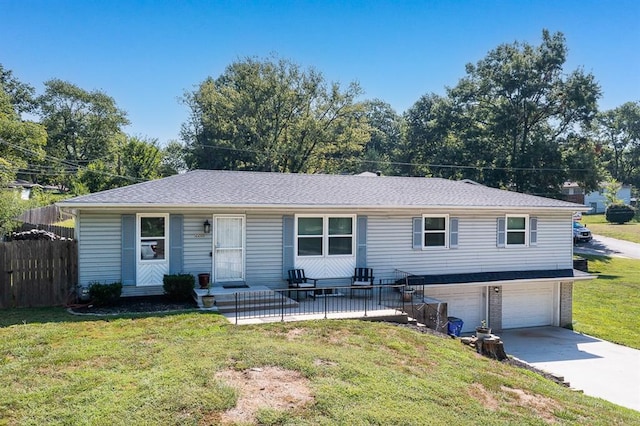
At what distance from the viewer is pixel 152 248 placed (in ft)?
41.1

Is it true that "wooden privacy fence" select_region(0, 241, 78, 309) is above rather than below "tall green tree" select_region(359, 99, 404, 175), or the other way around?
below

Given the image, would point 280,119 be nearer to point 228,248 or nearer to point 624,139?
point 228,248

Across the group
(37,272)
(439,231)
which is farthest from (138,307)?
(439,231)

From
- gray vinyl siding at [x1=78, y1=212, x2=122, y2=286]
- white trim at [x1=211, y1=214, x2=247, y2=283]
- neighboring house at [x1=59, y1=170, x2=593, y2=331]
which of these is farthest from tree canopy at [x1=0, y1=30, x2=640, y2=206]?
white trim at [x1=211, y1=214, x2=247, y2=283]

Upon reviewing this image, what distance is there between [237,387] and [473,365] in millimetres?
4884

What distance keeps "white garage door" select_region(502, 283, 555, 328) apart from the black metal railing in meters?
5.01

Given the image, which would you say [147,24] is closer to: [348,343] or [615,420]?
[348,343]

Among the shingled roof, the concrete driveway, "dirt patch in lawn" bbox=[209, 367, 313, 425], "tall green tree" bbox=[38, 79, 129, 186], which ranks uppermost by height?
"tall green tree" bbox=[38, 79, 129, 186]

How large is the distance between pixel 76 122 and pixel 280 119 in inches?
1211

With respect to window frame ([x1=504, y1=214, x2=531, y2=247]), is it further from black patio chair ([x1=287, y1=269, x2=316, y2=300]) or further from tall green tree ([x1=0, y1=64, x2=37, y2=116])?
tall green tree ([x1=0, y1=64, x2=37, y2=116])

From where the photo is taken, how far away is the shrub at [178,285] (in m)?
11.9

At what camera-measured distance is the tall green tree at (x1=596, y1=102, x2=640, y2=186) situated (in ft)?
214

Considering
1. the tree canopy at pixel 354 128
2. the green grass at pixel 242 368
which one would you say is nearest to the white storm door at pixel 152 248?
the green grass at pixel 242 368

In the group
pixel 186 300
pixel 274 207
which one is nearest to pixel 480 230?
pixel 274 207
